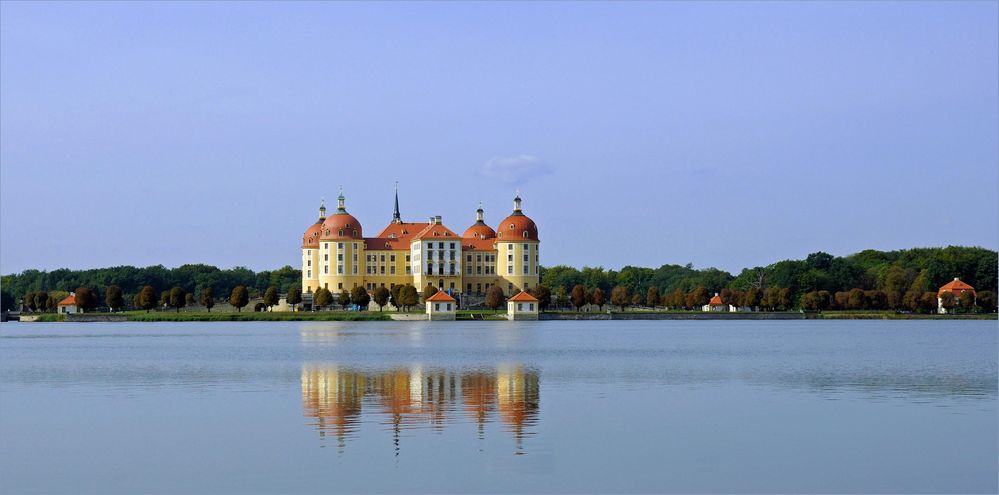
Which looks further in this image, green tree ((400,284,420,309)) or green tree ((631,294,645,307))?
green tree ((631,294,645,307))

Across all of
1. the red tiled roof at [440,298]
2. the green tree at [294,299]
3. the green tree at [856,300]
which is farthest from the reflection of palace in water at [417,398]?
the green tree at [856,300]

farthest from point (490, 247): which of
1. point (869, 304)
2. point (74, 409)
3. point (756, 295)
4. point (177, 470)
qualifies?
point (177, 470)

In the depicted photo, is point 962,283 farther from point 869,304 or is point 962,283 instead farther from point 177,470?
point 177,470

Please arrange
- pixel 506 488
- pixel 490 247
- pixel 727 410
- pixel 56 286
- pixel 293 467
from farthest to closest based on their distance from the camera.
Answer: pixel 56 286, pixel 490 247, pixel 727 410, pixel 293 467, pixel 506 488

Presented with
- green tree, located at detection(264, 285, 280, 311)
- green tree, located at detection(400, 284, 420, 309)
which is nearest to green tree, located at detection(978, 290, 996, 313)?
green tree, located at detection(400, 284, 420, 309)

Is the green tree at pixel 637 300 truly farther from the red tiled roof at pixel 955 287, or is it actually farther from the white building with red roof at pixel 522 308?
the white building with red roof at pixel 522 308

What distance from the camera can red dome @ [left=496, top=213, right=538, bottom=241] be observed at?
104875 mm

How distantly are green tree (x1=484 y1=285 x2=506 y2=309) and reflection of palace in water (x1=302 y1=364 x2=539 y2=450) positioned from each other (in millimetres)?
63374

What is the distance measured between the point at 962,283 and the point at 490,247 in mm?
36898

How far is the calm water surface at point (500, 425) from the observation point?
46.4 feet

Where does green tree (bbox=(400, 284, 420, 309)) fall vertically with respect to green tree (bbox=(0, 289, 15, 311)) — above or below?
below

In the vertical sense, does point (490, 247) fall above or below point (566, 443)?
above

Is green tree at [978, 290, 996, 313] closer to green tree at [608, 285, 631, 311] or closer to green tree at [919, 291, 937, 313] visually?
green tree at [919, 291, 937, 313]

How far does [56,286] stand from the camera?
125m
